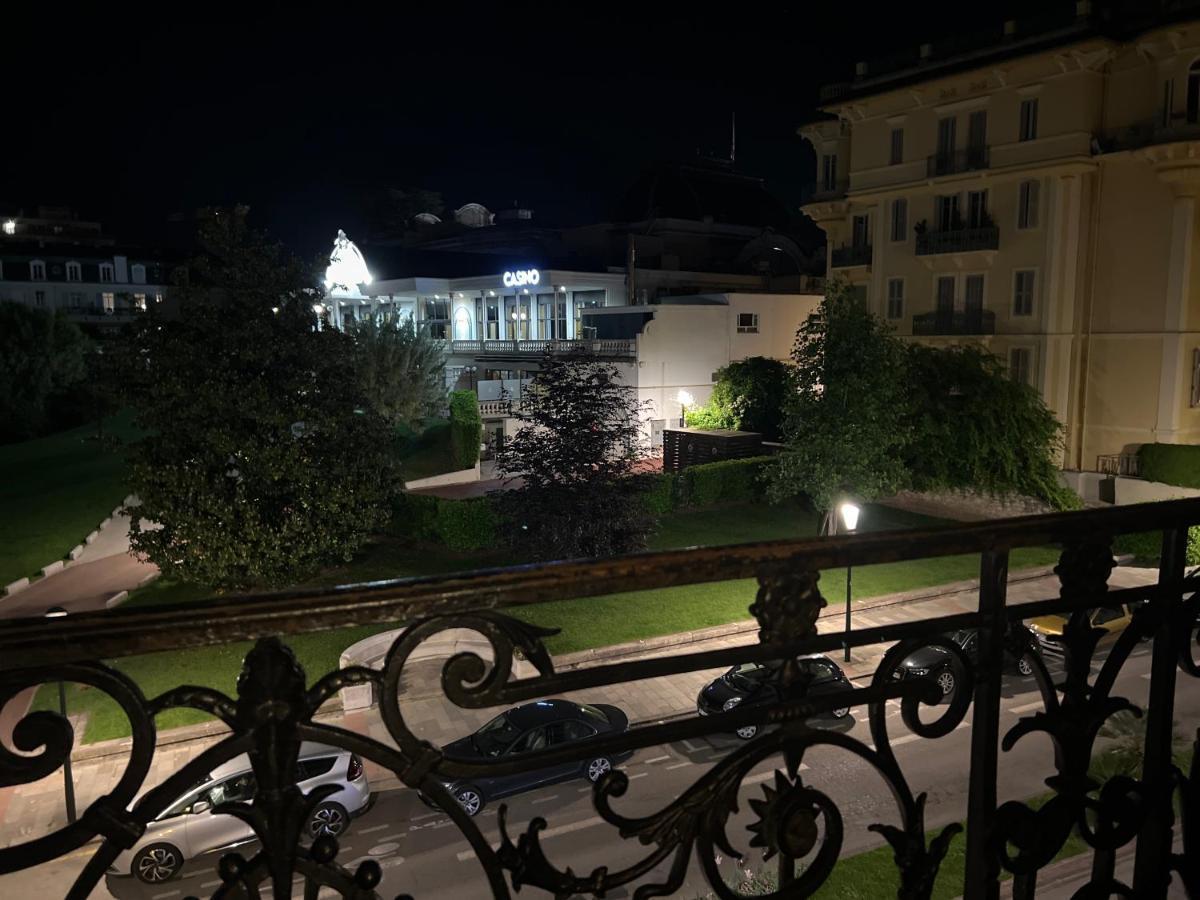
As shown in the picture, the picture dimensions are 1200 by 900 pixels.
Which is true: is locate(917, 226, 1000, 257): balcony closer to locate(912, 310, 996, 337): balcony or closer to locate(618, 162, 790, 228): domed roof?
locate(912, 310, 996, 337): balcony

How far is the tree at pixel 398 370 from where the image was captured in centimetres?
3198

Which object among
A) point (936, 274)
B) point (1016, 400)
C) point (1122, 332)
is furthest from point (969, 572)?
point (936, 274)

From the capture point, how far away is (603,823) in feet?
37.4

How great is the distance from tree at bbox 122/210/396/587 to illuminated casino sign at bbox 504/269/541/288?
2437 centimetres

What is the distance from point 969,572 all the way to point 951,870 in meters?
12.5

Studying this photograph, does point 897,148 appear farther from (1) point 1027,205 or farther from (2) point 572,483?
(2) point 572,483

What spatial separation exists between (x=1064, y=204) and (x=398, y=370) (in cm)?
2240

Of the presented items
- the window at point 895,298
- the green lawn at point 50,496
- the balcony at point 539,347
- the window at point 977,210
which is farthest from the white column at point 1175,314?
the green lawn at point 50,496

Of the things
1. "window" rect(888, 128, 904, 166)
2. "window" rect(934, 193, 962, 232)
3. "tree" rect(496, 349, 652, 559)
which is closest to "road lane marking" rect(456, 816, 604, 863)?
"tree" rect(496, 349, 652, 559)

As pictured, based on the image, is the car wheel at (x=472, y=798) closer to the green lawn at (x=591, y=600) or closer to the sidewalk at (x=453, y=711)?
the sidewalk at (x=453, y=711)

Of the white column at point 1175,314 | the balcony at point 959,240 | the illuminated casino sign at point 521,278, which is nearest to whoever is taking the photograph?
the white column at point 1175,314

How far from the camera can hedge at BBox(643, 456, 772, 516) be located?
81.9 feet

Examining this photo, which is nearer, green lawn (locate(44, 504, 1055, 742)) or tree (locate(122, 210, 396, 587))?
green lawn (locate(44, 504, 1055, 742))

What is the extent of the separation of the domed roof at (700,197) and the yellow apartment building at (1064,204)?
2623cm
